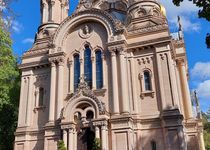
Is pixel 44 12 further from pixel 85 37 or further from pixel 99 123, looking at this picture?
pixel 99 123

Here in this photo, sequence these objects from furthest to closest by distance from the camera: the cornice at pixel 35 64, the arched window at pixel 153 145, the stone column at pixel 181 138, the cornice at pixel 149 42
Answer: the cornice at pixel 35 64 → the cornice at pixel 149 42 → the arched window at pixel 153 145 → the stone column at pixel 181 138

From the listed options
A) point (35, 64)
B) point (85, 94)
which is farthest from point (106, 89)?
point (35, 64)

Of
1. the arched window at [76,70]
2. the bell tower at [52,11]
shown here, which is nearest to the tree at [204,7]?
the arched window at [76,70]

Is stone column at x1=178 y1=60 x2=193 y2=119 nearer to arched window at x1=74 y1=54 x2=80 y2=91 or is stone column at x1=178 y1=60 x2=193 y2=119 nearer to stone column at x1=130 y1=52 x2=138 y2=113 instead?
stone column at x1=130 y1=52 x2=138 y2=113

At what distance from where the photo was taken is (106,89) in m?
22.1

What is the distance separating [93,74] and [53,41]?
4999 mm

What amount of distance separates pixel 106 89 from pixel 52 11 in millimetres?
13235

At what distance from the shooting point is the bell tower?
101 feet

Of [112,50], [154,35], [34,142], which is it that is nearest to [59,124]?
[34,142]

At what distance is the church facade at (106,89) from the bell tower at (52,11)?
195 inches

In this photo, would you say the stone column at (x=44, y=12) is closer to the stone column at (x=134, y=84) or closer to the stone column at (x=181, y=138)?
the stone column at (x=134, y=84)

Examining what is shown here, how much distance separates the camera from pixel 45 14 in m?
31.3

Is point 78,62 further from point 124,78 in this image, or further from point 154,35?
point 154,35

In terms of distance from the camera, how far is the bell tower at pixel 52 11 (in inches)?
1214
